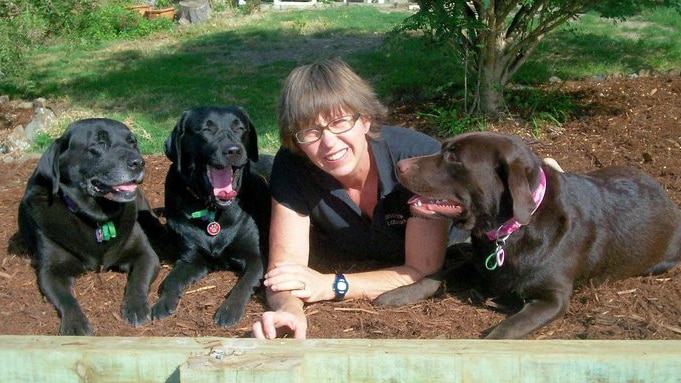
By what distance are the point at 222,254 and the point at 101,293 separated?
2.45ft

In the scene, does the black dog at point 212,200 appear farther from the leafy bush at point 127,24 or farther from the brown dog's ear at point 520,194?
the leafy bush at point 127,24

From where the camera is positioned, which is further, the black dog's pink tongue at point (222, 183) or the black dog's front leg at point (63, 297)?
the black dog's pink tongue at point (222, 183)

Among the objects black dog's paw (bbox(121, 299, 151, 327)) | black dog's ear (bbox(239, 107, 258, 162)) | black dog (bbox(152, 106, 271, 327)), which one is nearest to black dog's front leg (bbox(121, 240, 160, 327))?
black dog's paw (bbox(121, 299, 151, 327))

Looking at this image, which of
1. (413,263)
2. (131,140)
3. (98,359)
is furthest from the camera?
(131,140)

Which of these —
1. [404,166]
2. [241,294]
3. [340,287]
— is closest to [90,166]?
[241,294]

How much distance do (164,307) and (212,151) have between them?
92cm

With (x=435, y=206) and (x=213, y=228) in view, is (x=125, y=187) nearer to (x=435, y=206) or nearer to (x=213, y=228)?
(x=213, y=228)

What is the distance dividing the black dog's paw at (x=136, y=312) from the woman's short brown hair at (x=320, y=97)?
1201 mm

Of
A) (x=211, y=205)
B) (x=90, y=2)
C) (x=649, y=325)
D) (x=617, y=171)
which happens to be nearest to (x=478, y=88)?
(x=617, y=171)

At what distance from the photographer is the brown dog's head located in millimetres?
3562

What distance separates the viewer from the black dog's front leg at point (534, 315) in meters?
3.54

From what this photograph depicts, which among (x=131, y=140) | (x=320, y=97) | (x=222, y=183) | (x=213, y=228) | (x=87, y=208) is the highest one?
(x=320, y=97)

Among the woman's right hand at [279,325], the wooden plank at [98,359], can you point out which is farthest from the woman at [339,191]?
the wooden plank at [98,359]

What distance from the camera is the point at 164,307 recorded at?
420cm
